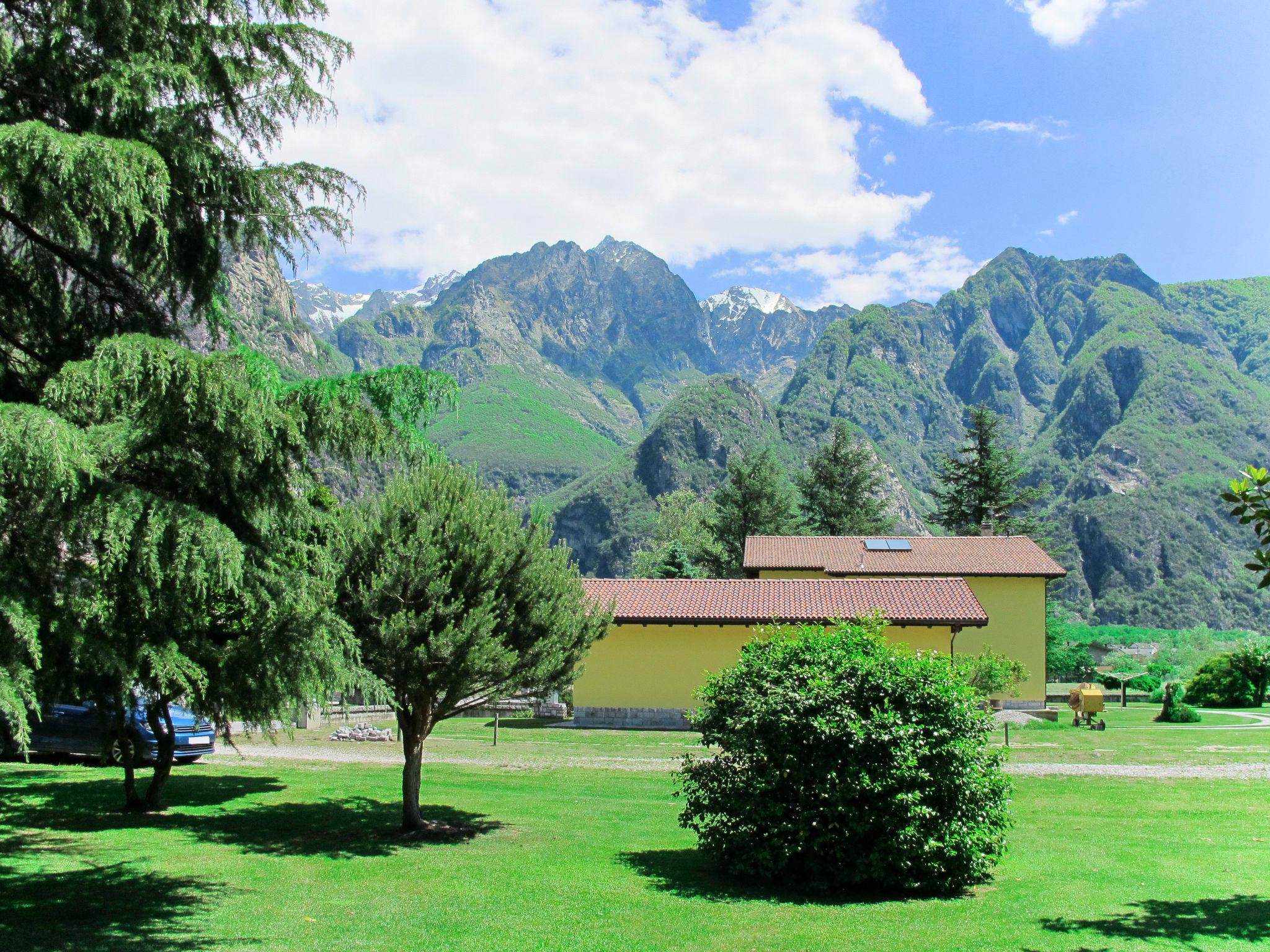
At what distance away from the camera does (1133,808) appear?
1417 centimetres

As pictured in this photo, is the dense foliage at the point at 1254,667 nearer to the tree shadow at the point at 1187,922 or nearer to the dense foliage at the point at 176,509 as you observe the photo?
the tree shadow at the point at 1187,922

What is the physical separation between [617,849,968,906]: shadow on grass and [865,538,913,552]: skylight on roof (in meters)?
29.2

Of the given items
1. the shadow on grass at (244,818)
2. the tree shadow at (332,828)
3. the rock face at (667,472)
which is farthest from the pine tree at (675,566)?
the rock face at (667,472)

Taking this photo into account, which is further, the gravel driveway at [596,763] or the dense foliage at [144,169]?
the gravel driveway at [596,763]

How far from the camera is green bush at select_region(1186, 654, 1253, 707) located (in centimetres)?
3706

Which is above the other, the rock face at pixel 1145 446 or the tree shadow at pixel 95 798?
the rock face at pixel 1145 446

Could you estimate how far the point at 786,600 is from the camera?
28.4 meters

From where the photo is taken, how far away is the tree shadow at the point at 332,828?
1109 cm

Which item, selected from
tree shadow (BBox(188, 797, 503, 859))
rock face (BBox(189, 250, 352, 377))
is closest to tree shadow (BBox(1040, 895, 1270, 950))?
tree shadow (BBox(188, 797, 503, 859))

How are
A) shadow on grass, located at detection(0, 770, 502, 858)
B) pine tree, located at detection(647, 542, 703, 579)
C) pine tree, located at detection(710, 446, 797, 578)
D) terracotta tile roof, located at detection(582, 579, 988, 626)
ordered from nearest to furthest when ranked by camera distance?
1. shadow on grass, located at detection(0, 770, 502, 858)
2. terracotta tile roof, located at detection(582, 579, 988, 626)
3. pine tree, located at detection(647, 542, 703, 579)
4. pine tree, located at detection(710, 446, 797, 578)

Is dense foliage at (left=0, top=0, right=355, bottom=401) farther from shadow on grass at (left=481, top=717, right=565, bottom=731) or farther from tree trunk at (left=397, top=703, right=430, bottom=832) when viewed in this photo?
shadow on grass at (left=481, top=717, right=565, bottom=731)

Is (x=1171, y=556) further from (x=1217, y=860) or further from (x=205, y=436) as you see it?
(x=205, y=436)

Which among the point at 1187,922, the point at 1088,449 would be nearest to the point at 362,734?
the point at 1187,922

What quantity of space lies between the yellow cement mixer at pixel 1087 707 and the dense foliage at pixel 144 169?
26.3 meters
